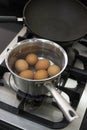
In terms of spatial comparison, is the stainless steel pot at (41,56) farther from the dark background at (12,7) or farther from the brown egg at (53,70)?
the dark background at (12,7)

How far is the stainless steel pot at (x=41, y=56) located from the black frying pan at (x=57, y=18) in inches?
3.4

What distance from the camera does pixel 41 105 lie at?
0.69 metres

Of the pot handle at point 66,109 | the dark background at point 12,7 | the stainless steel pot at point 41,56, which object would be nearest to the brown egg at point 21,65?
the stainless steel pot at point 41,56

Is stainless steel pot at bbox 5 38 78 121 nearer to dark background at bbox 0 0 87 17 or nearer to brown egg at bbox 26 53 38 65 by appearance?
brown egg at bbox 26 53 38 65

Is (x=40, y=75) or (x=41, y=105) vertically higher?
(x=40, y=75)

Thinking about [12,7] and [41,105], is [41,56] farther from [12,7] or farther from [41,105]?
[12,7]

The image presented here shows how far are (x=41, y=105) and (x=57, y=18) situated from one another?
1.06 ft

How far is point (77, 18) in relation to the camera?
2.77 feet

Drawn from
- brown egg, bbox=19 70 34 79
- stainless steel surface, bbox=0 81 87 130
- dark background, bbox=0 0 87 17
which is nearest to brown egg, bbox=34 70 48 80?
brown egg, bbox=19 70 34 79

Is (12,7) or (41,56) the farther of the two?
(12,7)

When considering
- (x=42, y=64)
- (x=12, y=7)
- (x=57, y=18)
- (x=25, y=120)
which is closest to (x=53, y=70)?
(x=42, y=64)

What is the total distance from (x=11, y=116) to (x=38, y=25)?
1.06ft

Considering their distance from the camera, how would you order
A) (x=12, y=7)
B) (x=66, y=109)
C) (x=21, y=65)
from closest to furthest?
1. (x=66, y=109)
2. (x=21, y=65)
3. (x=12, y=7)

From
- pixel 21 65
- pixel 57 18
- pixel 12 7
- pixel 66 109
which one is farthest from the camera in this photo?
pixel 12 7
